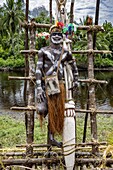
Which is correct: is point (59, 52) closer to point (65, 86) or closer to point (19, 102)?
point (65, 86)

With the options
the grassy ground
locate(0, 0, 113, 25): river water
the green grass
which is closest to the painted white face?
the grassy ground

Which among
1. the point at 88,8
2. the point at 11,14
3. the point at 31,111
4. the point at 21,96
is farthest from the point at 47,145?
the point at 88,8

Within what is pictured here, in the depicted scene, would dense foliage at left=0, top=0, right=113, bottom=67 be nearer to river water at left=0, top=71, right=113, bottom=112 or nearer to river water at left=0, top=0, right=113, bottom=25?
river water at left=0, top=71, right=113, bottom=112

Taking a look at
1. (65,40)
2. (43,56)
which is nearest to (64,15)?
(65,40)

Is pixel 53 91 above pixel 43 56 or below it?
below

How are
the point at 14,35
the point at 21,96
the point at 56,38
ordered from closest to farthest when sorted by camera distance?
the point at 56,38 < the point at 21,96 < the point at 14,35

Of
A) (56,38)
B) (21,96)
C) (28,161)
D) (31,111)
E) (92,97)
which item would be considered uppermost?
(56,38)

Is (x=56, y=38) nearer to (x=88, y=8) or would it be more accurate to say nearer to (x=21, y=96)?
(x=21, y=96)

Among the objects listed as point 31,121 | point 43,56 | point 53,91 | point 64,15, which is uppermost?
point 64,15

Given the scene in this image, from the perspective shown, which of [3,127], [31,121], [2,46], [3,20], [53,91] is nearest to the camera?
[53,91]

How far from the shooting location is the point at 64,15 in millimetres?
3459

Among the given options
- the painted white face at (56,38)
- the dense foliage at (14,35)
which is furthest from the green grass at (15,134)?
the dense foliage at (14,35)

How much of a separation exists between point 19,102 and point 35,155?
883 cm

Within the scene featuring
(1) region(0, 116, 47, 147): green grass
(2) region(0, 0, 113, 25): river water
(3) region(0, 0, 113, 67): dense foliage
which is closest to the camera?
(1) region(0, 116, 47, 147): green grass
